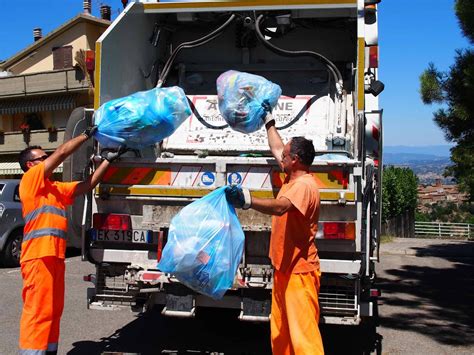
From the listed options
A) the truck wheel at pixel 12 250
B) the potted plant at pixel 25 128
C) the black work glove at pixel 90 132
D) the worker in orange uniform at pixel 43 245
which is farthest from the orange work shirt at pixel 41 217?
the potted plant at pixel 25 128

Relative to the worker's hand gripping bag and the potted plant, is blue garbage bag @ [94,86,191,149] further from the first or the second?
the potted plant

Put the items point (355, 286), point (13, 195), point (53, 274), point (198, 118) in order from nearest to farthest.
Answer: point (53, 274) < point (355, 286) < point (198, 118) < point (13, 195)

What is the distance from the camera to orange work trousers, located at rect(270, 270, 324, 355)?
156 inches

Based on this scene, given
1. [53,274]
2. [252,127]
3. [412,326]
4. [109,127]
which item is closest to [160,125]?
[109,127]

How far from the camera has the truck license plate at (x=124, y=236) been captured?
4.92 metres

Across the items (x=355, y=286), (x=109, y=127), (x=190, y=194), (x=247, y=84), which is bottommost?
(x=355, y=286)

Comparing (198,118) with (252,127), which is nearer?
(252,127)

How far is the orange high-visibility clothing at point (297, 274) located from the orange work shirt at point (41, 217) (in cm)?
145

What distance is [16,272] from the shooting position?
33.1ft

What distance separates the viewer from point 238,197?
3.95m

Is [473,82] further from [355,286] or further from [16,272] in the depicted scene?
[16,272]

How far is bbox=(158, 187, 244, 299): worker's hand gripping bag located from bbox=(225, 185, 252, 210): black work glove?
49 millimetres

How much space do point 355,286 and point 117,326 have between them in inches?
115

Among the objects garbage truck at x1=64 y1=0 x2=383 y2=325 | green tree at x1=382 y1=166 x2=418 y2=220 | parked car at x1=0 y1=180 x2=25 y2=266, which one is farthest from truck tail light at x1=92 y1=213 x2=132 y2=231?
green tree at x1=382 y1=166 x2=418 y2=220
